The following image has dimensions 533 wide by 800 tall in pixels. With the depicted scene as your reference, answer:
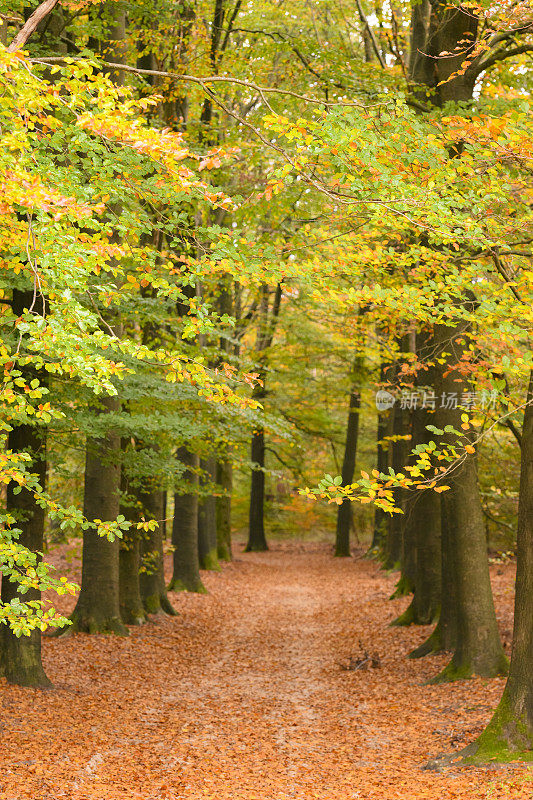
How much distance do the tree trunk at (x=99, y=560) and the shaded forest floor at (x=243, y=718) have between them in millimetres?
352

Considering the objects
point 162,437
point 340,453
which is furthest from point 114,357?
point 340,453

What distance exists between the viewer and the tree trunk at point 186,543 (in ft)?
54.7

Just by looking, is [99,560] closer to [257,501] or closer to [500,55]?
[500,55]

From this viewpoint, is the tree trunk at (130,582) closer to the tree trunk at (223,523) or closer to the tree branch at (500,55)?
the tree branch at (500,55)

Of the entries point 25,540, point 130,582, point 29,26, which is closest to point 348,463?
point 130,582

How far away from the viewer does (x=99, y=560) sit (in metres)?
11.1

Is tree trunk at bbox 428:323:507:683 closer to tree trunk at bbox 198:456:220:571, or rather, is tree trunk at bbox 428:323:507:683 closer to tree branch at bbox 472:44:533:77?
tree branch at bbox 472:44:533:77

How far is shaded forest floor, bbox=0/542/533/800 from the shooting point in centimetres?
608

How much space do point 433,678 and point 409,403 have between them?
4664 mm

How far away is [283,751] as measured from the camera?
23.6 ft

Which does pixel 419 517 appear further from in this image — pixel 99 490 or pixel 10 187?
pixel 10 187

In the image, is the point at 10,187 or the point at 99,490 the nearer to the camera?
the point at 10,187

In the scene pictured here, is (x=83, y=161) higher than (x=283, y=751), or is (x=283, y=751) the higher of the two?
(x=83, y=161)

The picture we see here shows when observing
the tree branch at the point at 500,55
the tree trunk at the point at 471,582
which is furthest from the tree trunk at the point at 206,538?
the tree branch at the point at 500,55
